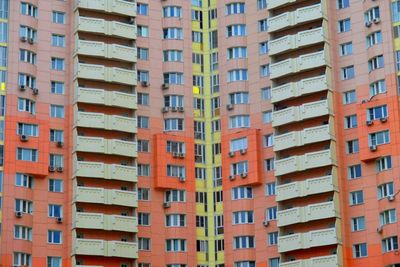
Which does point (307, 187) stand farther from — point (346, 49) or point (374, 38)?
point (374, 38)

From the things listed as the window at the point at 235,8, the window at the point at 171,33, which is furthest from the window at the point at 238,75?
the window at the point at 171,33

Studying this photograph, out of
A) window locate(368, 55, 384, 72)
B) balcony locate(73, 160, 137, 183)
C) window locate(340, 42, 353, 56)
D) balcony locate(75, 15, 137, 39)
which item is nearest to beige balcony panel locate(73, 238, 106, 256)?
balcony locate(73, 160, 137, 183)

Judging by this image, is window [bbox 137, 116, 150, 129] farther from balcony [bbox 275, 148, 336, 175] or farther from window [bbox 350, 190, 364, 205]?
window [bbox 350, 190, 364, 205]

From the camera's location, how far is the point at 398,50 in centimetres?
9788

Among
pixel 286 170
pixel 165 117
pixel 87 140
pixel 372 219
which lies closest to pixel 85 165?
pixel 87 140

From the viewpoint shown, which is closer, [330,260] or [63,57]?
[330,260]

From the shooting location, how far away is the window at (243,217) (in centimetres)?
10356

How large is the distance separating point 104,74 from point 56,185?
1222cm

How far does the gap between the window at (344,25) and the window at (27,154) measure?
31.5 m

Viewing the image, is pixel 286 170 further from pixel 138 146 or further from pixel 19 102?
pixel 19 102

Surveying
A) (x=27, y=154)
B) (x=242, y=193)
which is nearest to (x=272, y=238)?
(x=242, y=193)

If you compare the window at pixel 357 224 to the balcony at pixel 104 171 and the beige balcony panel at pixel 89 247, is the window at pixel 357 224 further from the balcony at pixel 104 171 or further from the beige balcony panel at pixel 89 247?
the beige balcony panel at pixel 89 247

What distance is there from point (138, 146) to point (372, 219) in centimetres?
2459

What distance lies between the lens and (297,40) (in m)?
104
